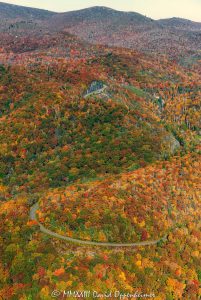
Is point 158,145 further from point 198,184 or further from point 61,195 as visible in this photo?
point 61,195

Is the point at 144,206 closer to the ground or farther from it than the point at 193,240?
farther from it

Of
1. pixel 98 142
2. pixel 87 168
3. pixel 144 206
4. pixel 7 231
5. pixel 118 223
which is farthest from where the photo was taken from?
pixel 98 142

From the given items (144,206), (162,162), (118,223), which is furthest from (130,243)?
(162,162)

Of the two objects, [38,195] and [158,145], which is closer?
[38,195]

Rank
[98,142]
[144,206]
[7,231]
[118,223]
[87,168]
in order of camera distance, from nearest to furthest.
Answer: [7,231]
[118,223]
[144,206]
[87,168]
[98,142]

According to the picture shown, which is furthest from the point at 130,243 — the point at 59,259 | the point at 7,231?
the point at 7,231

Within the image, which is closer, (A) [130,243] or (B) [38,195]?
(A) [130,243]

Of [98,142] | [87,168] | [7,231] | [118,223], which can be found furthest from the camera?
[98,142]

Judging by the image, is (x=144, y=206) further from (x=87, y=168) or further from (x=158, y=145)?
(x=158, y=145)

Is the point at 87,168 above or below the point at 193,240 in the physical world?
above
